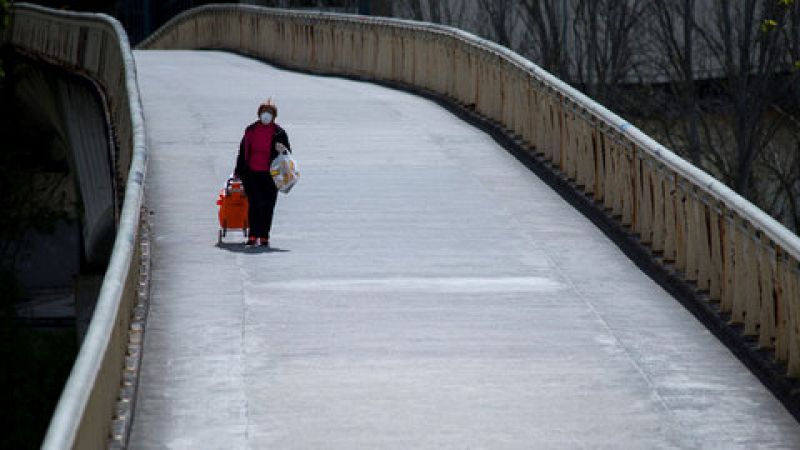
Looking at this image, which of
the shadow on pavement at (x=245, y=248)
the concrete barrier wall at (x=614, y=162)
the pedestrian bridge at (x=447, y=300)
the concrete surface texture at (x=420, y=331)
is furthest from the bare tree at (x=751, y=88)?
the shadow on pavement at (x=245, y=248)

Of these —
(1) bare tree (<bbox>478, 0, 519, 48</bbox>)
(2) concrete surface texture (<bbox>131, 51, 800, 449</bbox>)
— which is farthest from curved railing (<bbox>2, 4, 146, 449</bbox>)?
(1) bare tree (<bbox>478, 0, 519, 48</bbox>)

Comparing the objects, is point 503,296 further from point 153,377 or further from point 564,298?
point 153,377

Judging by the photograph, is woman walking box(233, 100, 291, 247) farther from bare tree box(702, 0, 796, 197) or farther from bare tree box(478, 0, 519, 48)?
bare tree box(478, 0, 519, 48)

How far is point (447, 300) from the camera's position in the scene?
47.5 feet

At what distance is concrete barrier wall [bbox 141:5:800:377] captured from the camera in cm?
1255

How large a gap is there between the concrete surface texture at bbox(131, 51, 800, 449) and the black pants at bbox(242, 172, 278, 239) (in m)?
0.30

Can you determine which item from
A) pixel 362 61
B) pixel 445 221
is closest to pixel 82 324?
pixel 362 61

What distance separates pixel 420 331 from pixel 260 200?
11.6 feet

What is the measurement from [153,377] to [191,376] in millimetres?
259

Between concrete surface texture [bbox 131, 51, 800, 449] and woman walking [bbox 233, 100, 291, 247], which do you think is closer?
concrete surface texture [bbox 131, 51, 800, 449]

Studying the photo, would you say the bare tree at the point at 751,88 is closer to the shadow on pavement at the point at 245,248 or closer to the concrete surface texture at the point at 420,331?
the concrete surface texture at the point at 420,331

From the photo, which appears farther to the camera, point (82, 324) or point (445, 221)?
point (82, 324)

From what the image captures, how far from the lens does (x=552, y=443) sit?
34.8 feet

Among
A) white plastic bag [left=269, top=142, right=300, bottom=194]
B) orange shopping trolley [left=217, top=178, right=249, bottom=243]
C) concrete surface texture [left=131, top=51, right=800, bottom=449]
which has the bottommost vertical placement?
concrete surface texture [left=131, top=51, right=800, bottom=449]
